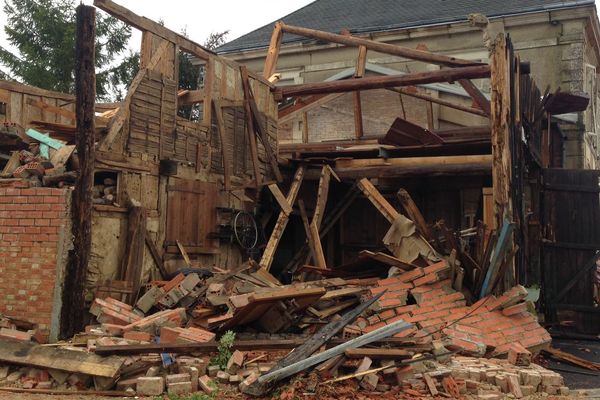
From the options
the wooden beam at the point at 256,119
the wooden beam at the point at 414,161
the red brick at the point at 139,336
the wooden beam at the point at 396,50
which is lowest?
the red brick at the point at 139,336

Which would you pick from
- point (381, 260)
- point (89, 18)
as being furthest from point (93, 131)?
point (381, 260)

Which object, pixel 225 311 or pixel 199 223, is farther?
pixel 199 223

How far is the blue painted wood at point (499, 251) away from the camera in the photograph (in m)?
8.53

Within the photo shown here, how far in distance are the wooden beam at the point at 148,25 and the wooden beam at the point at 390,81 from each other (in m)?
2.53

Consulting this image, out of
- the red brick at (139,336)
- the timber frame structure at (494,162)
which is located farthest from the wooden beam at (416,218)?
the red brick at (139,336)

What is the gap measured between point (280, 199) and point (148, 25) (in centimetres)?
429

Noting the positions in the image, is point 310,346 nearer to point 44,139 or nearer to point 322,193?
point 44,139

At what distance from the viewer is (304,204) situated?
13.7m

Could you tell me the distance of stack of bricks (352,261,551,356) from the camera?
25.0 feet

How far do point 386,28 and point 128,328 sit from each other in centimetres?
1540

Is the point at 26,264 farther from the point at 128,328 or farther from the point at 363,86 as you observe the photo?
the point at 363,86

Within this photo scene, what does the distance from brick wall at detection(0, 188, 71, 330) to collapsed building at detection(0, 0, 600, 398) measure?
0.06 ft

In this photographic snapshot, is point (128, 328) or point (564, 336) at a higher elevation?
point (128, 328)

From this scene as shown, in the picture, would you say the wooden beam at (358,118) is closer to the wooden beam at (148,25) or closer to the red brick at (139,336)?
the wooden beam at (148,25)
